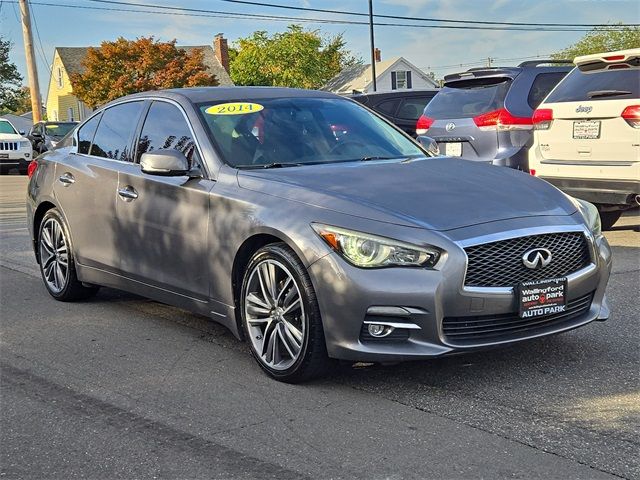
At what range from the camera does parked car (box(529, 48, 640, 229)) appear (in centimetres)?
809

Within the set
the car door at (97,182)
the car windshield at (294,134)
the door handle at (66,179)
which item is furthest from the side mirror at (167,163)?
the door handle at (66,179)

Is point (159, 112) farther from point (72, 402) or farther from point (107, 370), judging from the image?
point (72, 402)

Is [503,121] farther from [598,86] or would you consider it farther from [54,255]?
[54,255]

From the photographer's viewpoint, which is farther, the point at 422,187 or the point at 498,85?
the point at 498,85

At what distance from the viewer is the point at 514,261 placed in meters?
4.34

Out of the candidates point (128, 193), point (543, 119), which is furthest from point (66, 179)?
point (543, 119)

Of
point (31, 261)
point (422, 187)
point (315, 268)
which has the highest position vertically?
point (422, 187)

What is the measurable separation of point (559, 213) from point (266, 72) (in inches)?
2488

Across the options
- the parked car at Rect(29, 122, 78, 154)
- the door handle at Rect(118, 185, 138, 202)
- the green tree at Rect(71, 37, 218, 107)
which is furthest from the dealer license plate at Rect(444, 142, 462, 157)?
the green tree at Rect(71, 37, 218, 107)

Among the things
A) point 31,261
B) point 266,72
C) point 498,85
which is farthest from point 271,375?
point 266,72

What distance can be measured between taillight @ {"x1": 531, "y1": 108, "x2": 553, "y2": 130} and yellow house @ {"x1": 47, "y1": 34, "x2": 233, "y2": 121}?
54.8 metres

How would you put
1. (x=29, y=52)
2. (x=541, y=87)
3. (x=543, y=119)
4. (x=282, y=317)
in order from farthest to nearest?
(x=29, y=52) < (x=541, y=87) < (x=543, y=119) < (x=282, y=317)

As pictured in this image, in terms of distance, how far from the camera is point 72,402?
4.48 metres

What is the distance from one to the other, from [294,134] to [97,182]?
1.66 m
